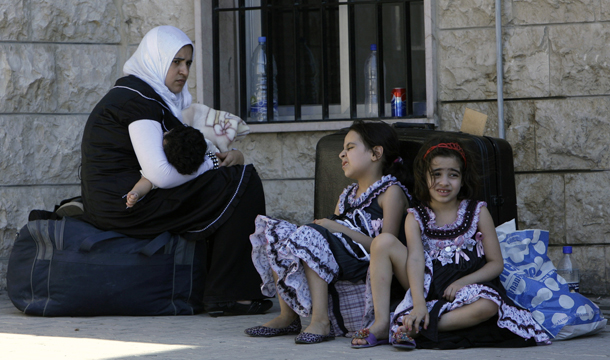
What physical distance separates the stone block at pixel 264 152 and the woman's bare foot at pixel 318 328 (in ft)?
7.05

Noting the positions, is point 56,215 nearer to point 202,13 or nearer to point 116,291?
point 116,291

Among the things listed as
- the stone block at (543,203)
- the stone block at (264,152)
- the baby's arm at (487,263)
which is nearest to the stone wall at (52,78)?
the stone block at (264,152)

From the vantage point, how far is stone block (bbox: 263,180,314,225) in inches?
199

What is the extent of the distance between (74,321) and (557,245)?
292cm

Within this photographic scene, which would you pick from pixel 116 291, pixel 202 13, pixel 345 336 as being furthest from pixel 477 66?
pixel 116 291

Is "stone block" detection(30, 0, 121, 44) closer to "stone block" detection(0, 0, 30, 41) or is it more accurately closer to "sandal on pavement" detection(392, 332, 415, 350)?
"stone block" detection(0, 0, 30, 41)

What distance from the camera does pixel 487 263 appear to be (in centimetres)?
307

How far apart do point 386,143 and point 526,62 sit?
172cm

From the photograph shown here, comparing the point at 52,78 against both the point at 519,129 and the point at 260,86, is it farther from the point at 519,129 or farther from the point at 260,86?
the point at 519,129

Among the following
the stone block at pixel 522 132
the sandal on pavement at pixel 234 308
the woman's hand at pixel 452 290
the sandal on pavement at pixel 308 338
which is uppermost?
the stone block at pixel 522 132

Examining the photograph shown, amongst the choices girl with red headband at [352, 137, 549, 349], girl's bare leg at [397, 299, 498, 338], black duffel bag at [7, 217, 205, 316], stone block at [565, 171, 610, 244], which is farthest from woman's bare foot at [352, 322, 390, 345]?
stone block at [565, 171, 610, 244]

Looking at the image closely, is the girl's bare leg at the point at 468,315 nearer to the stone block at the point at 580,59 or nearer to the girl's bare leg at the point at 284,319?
the girl's bare leg at the point at 284,319

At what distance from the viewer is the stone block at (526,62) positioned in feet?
15.2

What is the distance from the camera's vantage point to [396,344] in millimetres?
2877
